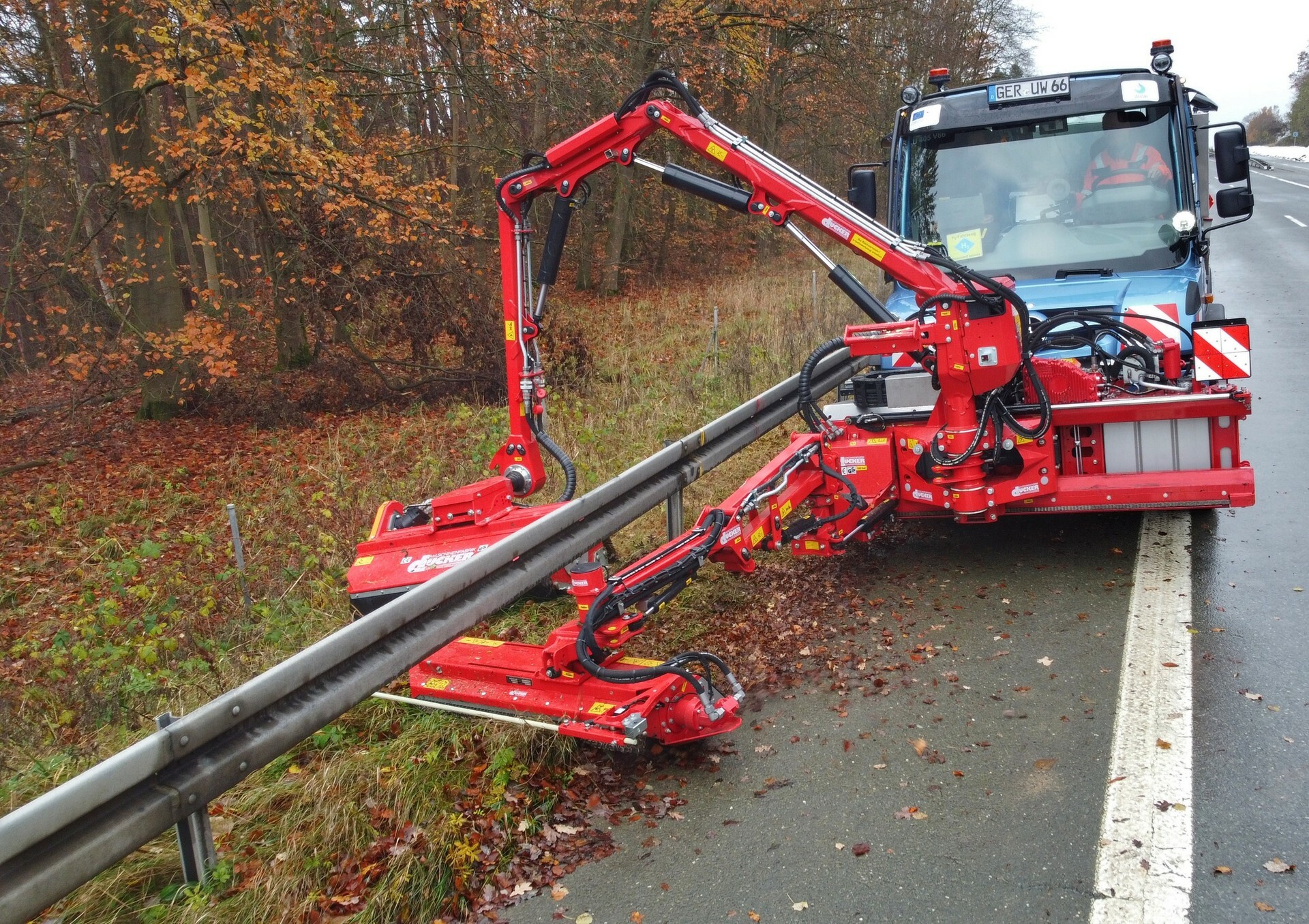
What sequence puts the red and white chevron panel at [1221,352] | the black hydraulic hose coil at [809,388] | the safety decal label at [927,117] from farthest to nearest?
the safety decal label at [927,117], the black hydraulic hose coil at [809,388], the red and white chevron panel at [1221,352]

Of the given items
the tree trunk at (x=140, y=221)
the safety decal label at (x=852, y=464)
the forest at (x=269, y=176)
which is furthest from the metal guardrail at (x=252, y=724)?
the tree trunk at (x=140, y=221)

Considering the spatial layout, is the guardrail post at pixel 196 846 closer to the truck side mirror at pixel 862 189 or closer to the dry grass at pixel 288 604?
the dry grass at pixel 288 604

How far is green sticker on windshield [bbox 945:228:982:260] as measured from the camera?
797 centimetres

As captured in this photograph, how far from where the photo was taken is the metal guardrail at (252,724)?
8.86ft

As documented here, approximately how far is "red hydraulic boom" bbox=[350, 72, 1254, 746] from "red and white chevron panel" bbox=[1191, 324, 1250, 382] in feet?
0.10

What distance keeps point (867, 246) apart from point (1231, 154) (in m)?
3.48

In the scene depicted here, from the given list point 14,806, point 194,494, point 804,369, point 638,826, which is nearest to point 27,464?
point 194,494

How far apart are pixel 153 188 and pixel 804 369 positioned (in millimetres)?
10149

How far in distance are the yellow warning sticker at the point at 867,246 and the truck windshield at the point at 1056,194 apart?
7.45 feet

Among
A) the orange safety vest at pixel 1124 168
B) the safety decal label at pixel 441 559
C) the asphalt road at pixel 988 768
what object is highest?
the orange safety vest at pixel 1124 168

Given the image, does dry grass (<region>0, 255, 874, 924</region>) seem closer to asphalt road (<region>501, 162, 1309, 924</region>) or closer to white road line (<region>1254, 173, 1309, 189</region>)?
asphalt road (<region>501, 162, 1309, 924</region>)

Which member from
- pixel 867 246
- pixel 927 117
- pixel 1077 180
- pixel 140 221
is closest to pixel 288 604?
pixel 867 246

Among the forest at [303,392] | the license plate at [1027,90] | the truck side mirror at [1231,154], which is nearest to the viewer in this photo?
the forest at [303,392]

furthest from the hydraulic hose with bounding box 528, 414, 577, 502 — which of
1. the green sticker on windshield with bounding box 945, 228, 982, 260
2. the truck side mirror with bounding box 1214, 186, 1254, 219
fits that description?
the truck side mirror with bounding box 1214, 186, 1254, 219
